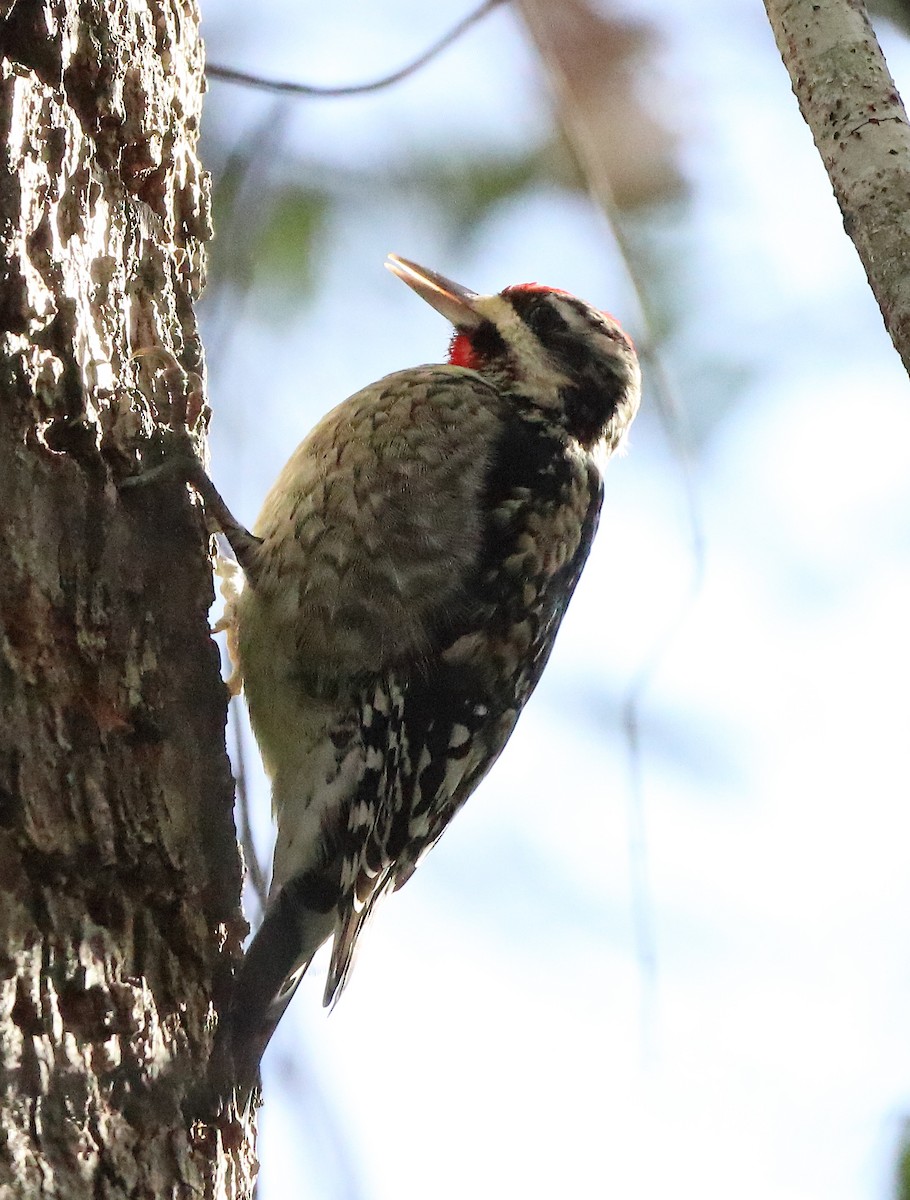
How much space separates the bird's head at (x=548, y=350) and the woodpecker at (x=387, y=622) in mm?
305

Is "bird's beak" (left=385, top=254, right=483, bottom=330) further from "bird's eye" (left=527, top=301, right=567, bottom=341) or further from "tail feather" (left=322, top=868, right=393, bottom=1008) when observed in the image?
"tail feather" (left=322, top=868, right=393, bottom=1008)

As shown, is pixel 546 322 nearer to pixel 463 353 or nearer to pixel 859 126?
pixel 463 353

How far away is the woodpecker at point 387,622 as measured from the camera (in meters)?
2.79

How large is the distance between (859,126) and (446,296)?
195 cm

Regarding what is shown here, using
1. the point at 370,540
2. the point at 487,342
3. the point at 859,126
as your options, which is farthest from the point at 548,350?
the point at 859,126

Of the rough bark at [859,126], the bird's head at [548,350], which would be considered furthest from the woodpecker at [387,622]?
the rough bark at [859,126]

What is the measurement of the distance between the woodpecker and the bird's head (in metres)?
0.31

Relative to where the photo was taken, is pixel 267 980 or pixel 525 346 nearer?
pixel 267 980

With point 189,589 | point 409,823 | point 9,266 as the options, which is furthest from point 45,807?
point 409,823

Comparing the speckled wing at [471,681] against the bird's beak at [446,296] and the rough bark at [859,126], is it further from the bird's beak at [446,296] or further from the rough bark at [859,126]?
the rough bark at [859,126]

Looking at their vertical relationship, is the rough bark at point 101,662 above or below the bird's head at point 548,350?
below

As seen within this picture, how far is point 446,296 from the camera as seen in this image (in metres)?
3.76

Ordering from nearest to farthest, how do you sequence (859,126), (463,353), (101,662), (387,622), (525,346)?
(859,126) < (101,662) < (387,622) < (525,346) < (463,353)

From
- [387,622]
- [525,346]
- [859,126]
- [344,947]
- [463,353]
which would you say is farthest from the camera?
[463,353]
